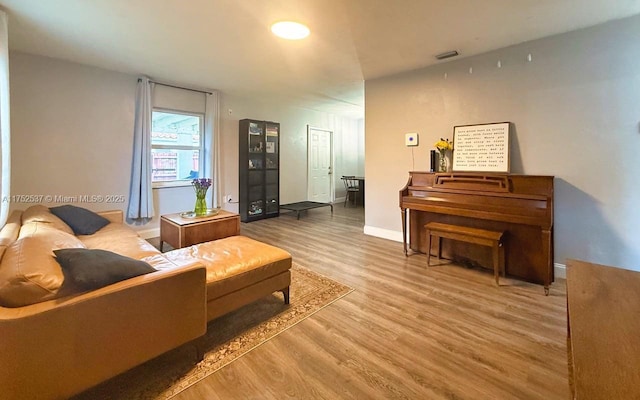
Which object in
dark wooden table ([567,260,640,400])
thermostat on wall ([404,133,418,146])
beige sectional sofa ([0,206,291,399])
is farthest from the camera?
thermostat on wall ([404,133,418,146])

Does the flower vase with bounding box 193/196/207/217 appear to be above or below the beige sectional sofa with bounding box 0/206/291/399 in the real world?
above

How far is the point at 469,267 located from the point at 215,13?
3534mm

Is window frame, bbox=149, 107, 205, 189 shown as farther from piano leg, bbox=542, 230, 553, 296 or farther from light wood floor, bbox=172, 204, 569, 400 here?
piano leg, bbox=542, 230, 553, 296

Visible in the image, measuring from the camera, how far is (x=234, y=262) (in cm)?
207

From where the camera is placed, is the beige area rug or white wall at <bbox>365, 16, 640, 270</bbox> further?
white wall at <bbox>365, 16, 640, 270</bbox>

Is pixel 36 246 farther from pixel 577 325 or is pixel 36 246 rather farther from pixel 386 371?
pixel 577 325

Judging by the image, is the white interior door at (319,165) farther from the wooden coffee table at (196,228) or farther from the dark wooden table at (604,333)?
the dark wooden table at (604,333)

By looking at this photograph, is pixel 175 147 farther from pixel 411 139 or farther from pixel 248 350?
pixel 248 350

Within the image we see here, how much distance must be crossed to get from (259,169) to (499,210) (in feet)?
14.0

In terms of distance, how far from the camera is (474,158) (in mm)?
3299

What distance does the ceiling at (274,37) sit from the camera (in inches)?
92.4

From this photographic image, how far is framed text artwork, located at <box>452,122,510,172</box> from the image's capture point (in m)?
3.12

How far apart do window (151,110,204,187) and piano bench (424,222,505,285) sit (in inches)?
161

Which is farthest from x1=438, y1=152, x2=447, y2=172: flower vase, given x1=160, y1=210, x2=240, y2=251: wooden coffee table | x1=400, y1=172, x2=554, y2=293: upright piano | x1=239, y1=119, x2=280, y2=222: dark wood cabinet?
x1=239, y1=119, x2=280, y2=222: dark wood cabinet
